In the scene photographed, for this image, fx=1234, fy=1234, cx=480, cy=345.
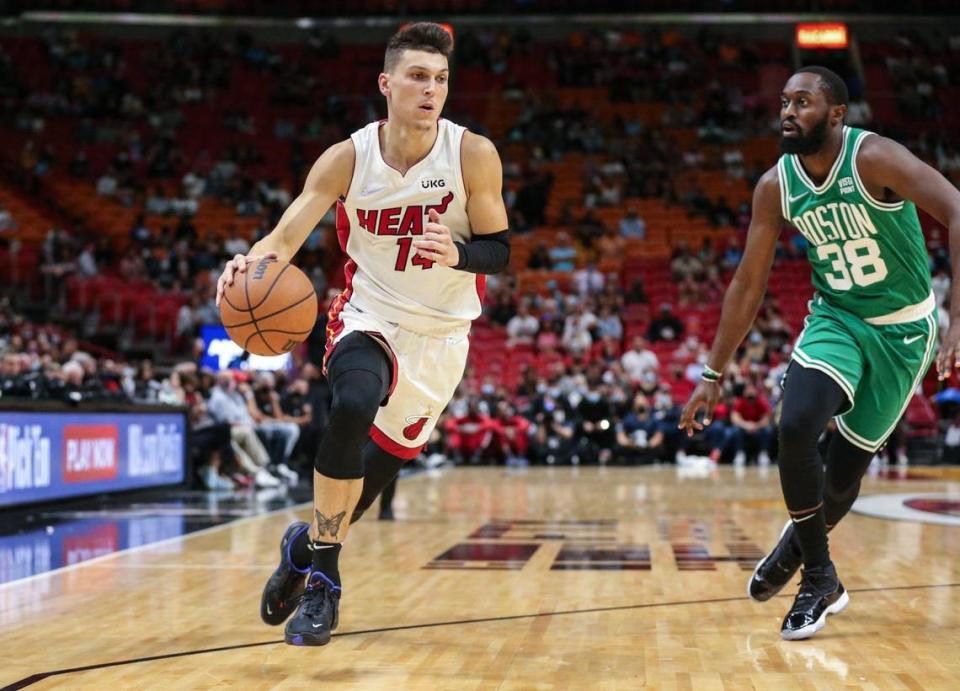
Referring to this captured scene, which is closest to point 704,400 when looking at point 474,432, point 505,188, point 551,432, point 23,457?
point 23,457

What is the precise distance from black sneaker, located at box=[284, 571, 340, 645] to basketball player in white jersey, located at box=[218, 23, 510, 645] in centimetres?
14

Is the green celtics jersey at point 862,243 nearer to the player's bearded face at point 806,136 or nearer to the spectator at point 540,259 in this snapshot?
the player's bearded face at point 806,136

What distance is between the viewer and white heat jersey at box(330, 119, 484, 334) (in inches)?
173

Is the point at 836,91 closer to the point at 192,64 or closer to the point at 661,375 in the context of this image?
the point at 661,375

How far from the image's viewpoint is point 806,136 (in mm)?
4547

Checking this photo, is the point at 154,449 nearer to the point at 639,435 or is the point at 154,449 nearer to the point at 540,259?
the point at 639,435

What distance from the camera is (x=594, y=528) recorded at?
344 inches

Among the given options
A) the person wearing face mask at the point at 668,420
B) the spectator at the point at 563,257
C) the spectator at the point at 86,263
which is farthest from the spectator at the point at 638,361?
the spectator at the point at 86,263

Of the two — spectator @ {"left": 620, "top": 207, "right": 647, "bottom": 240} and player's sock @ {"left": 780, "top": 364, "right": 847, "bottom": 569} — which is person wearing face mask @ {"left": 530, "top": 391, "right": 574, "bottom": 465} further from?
player's sock @ {"left": 780, "top": 364, "right": 847, "bottom": 569}

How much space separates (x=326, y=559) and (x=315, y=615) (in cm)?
21

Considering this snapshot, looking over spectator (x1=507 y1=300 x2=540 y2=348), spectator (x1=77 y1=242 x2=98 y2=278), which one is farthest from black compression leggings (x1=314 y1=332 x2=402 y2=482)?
spectator (x1=77 y1=242 x2=98 y2=278)

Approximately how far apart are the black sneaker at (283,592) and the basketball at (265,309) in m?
0.74

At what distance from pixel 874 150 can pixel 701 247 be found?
59.0ft

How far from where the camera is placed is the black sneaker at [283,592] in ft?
13.9
